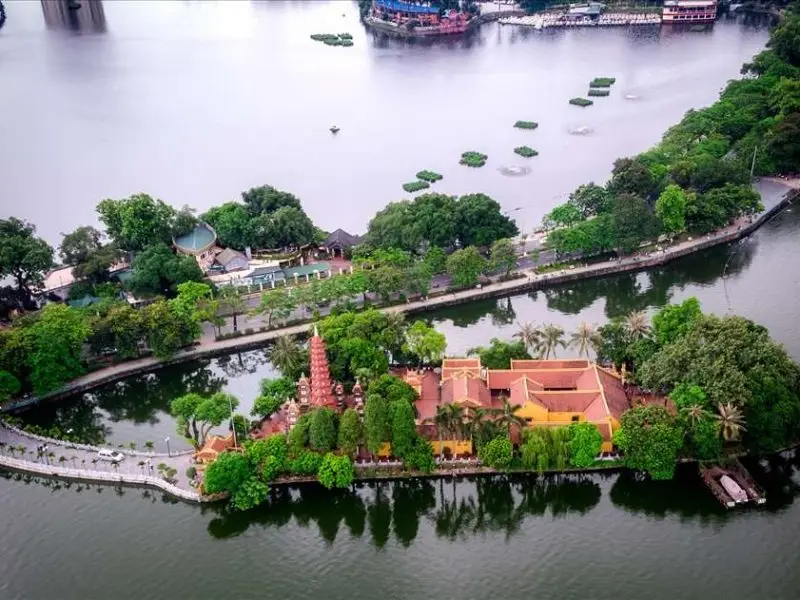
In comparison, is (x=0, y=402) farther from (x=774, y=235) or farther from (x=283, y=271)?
(x=774, y=235)

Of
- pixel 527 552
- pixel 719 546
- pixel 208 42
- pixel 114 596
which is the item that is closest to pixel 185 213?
pixel 114 596

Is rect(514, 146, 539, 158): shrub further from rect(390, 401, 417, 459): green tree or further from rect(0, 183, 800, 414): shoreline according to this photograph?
rect(390, 401, 417, 459): green tree

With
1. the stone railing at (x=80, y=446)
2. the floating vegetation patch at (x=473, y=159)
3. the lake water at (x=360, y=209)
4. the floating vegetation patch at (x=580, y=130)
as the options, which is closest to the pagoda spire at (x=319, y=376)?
the lake water at (x=360, y=209)

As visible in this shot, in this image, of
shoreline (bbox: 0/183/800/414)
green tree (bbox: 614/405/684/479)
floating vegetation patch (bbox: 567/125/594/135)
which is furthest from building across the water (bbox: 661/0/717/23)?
green tree (bbox: 614/405/684/479)

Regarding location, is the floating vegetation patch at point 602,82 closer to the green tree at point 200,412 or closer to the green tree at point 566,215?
the green tree at point 566,215

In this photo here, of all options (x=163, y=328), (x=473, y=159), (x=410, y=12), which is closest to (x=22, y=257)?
(x=163, y=328)

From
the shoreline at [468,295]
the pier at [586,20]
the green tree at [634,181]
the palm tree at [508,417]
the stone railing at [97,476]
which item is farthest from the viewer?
the pier at [586,20]
